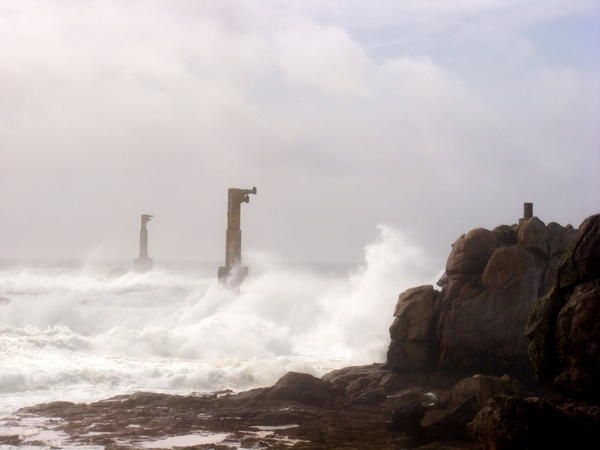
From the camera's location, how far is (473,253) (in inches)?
759

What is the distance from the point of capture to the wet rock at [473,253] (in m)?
19.2

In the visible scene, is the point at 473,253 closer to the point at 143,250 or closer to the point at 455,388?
the point at 455,388

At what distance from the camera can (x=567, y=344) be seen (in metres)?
11.2

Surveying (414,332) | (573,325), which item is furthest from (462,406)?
(414,332)

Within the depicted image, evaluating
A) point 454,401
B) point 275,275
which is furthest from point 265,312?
point 454,401

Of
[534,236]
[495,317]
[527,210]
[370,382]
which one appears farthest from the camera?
[527,210]

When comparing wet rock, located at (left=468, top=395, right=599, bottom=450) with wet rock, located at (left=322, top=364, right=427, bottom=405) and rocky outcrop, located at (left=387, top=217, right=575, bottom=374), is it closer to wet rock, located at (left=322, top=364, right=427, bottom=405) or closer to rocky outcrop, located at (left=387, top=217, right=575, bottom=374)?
wet rock, located at (left=322, top=364, right=427, bottom=405)

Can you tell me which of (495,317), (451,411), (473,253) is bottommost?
(451,411)

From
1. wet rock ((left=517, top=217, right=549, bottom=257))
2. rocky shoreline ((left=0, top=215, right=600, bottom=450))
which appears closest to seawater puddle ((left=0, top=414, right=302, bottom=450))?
rocky shoreline ((left=0, top=215, right=600, bottom=450))

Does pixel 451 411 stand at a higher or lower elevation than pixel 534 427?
lower

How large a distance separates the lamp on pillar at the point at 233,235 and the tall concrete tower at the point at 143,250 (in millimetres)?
17100

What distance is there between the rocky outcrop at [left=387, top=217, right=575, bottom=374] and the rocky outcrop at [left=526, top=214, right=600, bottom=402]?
19.4 ft

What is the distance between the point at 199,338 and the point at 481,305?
10.4 m

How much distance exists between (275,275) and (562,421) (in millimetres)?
25793
